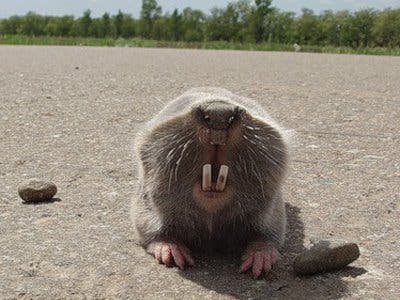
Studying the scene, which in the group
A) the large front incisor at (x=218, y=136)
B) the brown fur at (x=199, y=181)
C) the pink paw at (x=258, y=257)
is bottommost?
the pink paw at (x=258, y=257)

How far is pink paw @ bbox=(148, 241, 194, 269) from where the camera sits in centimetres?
357

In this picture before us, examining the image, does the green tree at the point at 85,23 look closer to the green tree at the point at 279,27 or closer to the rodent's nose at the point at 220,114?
the green tree at the point at 279,27

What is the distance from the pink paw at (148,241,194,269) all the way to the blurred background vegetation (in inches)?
801

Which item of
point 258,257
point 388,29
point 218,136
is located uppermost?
point 218,136

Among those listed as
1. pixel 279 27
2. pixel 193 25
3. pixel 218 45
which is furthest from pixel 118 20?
pixel 218 45

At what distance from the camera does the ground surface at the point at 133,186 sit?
3.42m

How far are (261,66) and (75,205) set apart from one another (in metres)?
10.9

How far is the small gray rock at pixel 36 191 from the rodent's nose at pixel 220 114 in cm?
194

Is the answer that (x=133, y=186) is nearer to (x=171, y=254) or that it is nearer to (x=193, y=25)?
(x=171, y=254)

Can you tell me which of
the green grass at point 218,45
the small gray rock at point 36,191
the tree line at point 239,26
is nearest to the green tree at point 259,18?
the tree line at point 239,26

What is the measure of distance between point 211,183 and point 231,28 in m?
49.4

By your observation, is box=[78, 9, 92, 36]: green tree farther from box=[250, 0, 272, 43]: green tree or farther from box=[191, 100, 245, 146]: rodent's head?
box=[191, 100, 245, 146]: rodent's head

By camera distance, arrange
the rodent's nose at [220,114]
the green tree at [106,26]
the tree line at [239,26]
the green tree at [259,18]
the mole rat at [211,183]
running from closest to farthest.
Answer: the rodent's nose at [220,114] < the mole rat at [211,183] < the tree line at [239,26] < the green tree at [259,18] < the green tree at [106,26]

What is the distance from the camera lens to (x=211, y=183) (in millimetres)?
3361
